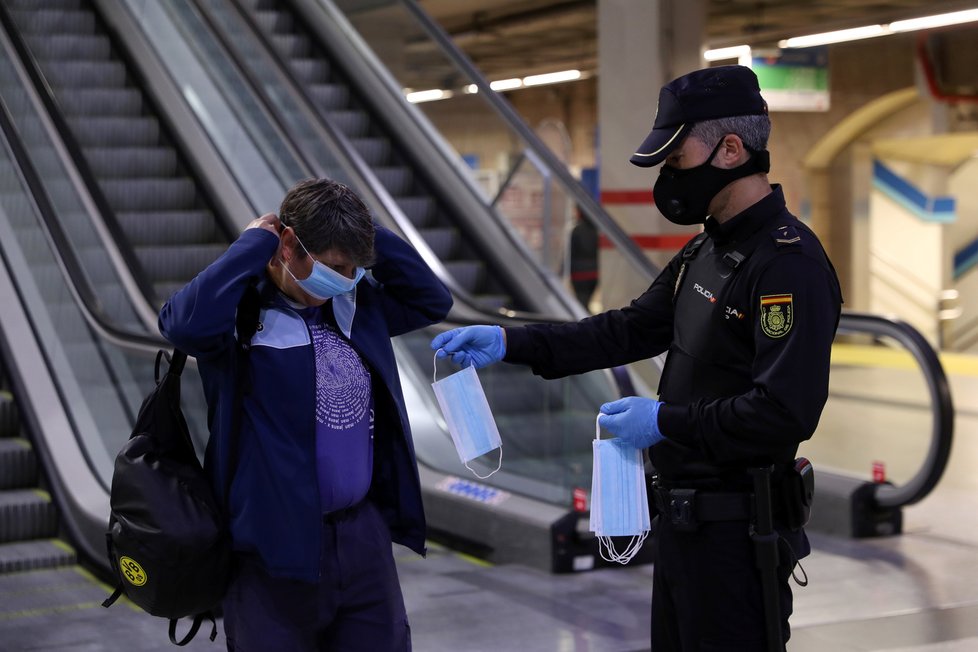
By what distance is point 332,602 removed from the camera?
8.68ft

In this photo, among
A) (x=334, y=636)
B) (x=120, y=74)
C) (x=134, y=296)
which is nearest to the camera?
(x=334, y=636)

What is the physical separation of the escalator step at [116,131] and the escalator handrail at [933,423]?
216 inches

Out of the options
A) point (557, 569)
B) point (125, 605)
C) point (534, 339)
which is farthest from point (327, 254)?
point (557, 569)

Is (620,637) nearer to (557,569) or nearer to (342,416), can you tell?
(557,569)

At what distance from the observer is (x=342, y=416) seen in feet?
8.86

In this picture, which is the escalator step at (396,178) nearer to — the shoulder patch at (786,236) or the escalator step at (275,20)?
the escalator step at (275,20)

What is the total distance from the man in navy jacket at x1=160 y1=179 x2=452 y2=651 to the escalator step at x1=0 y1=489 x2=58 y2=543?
3.76 metres

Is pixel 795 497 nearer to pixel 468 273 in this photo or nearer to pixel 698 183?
pixel 698 183

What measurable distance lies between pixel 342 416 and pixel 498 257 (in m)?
6.50

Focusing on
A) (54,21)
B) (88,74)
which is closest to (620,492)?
(88,74)

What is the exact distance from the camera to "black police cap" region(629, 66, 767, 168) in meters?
2.58

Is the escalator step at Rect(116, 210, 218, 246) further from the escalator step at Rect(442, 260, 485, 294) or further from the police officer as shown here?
the police officer

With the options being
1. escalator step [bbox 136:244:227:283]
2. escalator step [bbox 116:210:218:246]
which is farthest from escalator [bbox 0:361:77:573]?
escalator step [bbox 116:210:218:246]

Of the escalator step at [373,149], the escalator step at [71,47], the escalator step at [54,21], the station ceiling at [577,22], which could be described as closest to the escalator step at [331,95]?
the escalator step at [373,149]
